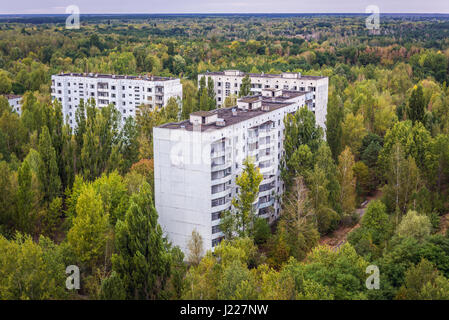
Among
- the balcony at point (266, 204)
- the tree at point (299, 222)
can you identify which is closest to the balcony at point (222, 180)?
the tree at point (299, 222)

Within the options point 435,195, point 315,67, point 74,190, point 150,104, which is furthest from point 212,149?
point 315,67

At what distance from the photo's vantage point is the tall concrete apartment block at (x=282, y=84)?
60.1 m

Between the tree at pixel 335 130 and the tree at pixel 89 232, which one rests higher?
the tree at pixel 335 130

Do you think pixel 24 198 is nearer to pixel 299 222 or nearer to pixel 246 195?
pixel 246 195

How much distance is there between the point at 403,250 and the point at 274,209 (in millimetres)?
15593

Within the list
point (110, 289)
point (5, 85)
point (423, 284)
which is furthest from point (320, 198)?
point (5, 85)

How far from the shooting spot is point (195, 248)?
110 ft

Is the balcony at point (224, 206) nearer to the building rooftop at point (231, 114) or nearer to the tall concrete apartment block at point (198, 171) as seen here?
the tall concrete apartment block at point (198, 171)

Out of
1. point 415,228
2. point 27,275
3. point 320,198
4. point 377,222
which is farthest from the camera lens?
point 320,198

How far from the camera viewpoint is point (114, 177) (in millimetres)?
38688

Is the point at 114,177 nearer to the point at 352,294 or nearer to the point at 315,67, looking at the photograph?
the point at 352,294

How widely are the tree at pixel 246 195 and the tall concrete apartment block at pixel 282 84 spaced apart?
24.1m

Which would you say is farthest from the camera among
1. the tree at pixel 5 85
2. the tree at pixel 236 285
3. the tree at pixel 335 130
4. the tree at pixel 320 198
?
the tree at pixel 5 85

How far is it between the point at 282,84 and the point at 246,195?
31.5 metres
